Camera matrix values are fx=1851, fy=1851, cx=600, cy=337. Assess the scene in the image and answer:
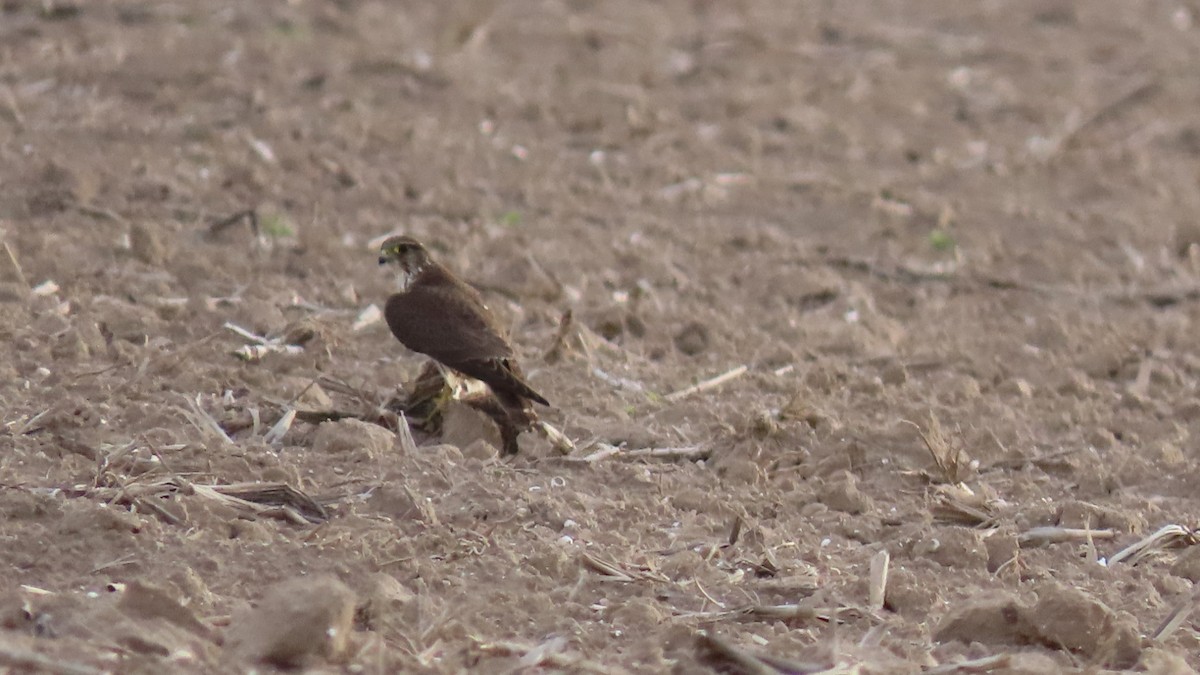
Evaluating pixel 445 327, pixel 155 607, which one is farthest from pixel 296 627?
pixel 445 327

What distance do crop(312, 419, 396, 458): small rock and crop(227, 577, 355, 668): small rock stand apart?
1.38 m

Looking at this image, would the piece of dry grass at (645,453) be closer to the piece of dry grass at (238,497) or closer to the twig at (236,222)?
the piece of dry grass at (238,497)

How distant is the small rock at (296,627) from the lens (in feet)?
13.7

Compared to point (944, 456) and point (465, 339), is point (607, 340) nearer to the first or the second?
point (465, 339)

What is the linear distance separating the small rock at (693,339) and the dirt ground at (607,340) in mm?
19

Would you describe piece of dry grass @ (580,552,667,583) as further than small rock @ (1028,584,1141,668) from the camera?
Yes

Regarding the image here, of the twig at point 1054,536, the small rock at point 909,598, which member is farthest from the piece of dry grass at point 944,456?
the small rock at point 909,598

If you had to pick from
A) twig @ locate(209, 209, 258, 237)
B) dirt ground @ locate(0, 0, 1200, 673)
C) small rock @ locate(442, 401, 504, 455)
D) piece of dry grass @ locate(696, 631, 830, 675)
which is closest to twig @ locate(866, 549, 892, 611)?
dirt ground @ locate(0, 0, 1200, 673)

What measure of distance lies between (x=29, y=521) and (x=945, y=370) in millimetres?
3648

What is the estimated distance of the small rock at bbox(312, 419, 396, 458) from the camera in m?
5.68

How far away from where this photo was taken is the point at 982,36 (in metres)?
13.1

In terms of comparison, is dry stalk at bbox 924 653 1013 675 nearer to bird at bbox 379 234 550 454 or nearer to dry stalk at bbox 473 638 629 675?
dry stalk at bbox 473 638 629 675

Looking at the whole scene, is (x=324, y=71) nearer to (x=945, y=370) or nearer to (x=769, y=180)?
(x=769, y=180)

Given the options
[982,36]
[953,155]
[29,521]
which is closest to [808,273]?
[953,155]
